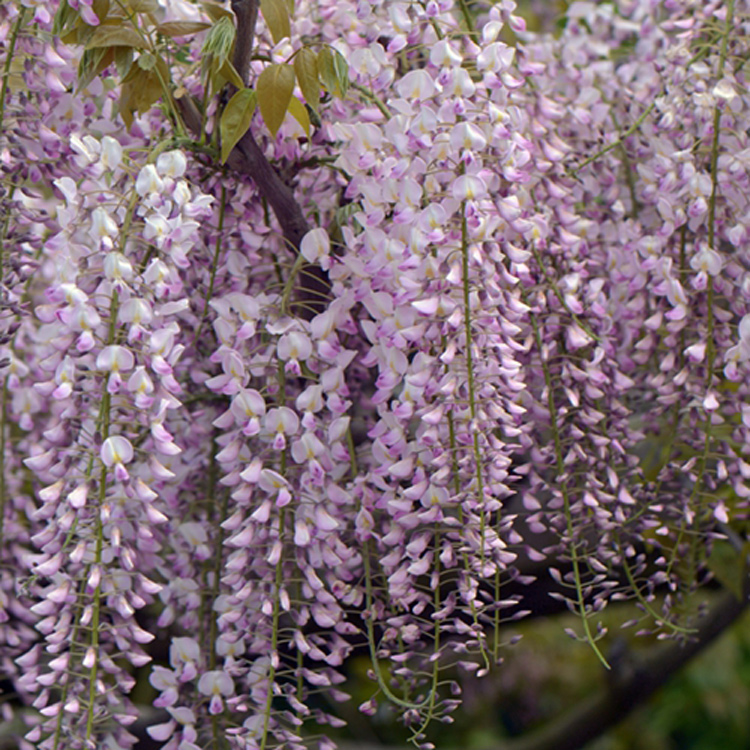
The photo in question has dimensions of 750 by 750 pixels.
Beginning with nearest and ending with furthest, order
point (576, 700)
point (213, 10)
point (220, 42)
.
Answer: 1. point (220, 42)
2. point (213, 10)
3. point (576, 700)

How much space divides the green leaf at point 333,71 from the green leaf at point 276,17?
0.06 m

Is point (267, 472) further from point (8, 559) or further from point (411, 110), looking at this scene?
point (8, 559)

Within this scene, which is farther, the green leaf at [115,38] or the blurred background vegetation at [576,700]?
the blurred background vegetation at [576,700]

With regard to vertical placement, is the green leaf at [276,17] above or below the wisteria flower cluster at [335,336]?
above

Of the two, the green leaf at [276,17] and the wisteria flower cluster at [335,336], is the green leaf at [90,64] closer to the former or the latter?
the wisteria flower cluster at [335,336]

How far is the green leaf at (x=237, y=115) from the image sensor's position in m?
0.89

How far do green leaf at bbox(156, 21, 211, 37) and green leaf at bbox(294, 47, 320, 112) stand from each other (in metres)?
0.10

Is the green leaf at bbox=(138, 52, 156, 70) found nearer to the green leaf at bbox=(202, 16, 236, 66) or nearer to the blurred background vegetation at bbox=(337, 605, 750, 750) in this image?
the green leaf at bbox=(202, 16, 236, 66)

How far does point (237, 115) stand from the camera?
890mm

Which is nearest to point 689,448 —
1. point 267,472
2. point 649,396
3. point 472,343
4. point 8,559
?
point 649,396

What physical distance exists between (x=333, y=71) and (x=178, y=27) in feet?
0.53

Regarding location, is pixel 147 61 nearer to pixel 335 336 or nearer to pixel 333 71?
pixel 333 71

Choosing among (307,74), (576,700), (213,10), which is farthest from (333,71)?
(576,700)

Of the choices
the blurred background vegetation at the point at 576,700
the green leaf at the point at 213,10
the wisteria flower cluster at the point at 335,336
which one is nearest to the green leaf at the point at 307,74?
the wisteria flower cluster at the point at 335,336
